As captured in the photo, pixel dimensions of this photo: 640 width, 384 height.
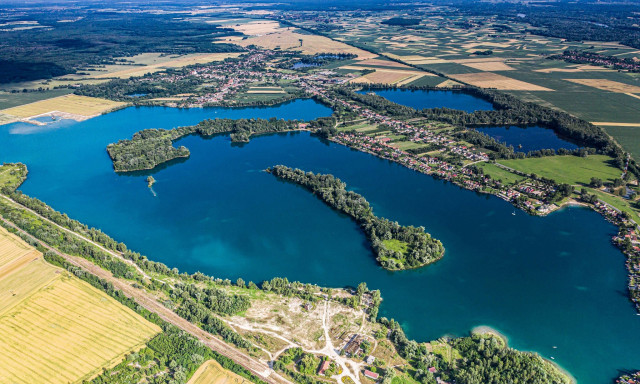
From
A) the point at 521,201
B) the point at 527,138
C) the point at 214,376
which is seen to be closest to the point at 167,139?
the point at 214,376

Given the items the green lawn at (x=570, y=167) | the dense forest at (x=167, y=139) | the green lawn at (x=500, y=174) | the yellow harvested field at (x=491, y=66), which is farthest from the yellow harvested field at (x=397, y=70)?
the green lawn at (x=500, y=174)

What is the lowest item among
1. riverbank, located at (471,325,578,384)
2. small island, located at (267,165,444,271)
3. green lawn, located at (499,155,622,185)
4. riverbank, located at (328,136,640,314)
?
riverbank, located at (471,325,578,384)

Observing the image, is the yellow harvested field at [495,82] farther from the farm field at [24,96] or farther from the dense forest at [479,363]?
the farm field at [24,96]

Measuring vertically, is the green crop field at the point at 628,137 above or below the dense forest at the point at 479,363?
above

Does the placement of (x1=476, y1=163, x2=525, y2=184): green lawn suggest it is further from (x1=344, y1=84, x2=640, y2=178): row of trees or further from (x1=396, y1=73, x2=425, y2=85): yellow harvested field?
(x1=396, y1=73, x2=425, y2=85): yellow harvested field

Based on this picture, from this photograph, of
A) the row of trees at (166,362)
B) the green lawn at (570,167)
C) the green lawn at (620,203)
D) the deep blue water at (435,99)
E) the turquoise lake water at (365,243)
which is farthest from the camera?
the deep blue water at (435,99)

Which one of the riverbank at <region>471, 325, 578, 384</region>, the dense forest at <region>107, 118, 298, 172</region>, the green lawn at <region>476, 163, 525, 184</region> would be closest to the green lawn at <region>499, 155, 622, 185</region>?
the green lawn at <region>476, 163, 525, 184</region>

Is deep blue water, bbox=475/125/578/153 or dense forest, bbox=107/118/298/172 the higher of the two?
deep blue water, bbox=475/125/578/153
